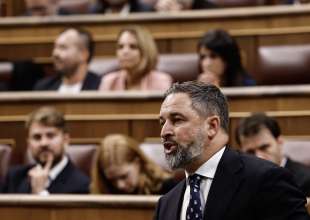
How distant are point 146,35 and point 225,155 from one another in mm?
954

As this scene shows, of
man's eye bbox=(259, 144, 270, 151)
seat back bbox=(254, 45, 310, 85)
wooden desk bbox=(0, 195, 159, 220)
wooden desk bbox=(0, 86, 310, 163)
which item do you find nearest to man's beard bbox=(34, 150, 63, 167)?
wooden desk bbox=(0, 86, 310, 163)

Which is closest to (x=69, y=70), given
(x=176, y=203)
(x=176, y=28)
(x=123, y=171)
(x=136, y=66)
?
(x=136, y=66)

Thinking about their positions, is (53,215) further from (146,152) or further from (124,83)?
(124,83)

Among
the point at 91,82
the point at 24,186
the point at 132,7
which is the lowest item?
the point at 24,186

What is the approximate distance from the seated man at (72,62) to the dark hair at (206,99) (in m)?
0.98

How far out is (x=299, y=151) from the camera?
129 centimetres

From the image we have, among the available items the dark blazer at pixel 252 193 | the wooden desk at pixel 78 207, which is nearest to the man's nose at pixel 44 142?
the wooden desk at pixel 78 207

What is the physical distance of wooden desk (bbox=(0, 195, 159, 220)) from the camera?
108 cm

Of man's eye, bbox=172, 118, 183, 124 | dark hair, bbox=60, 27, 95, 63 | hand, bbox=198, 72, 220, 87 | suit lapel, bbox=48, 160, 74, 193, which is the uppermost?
man's eye, bbox=172, 118, 183, 124

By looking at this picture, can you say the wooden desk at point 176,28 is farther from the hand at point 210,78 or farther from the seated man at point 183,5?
the hand at point 210,78

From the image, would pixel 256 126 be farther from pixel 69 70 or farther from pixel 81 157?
pixel 69 70

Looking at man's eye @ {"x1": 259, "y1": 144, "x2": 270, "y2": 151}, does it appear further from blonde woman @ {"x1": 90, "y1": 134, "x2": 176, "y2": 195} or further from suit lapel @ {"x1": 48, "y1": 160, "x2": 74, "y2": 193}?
suit lapel @ {"x1": 48, "y1": 160, "x2": 74, "y2": 193}

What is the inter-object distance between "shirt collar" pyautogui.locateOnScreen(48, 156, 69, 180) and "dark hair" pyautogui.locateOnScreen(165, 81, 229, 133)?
68 centimetres

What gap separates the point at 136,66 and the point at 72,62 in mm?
150
